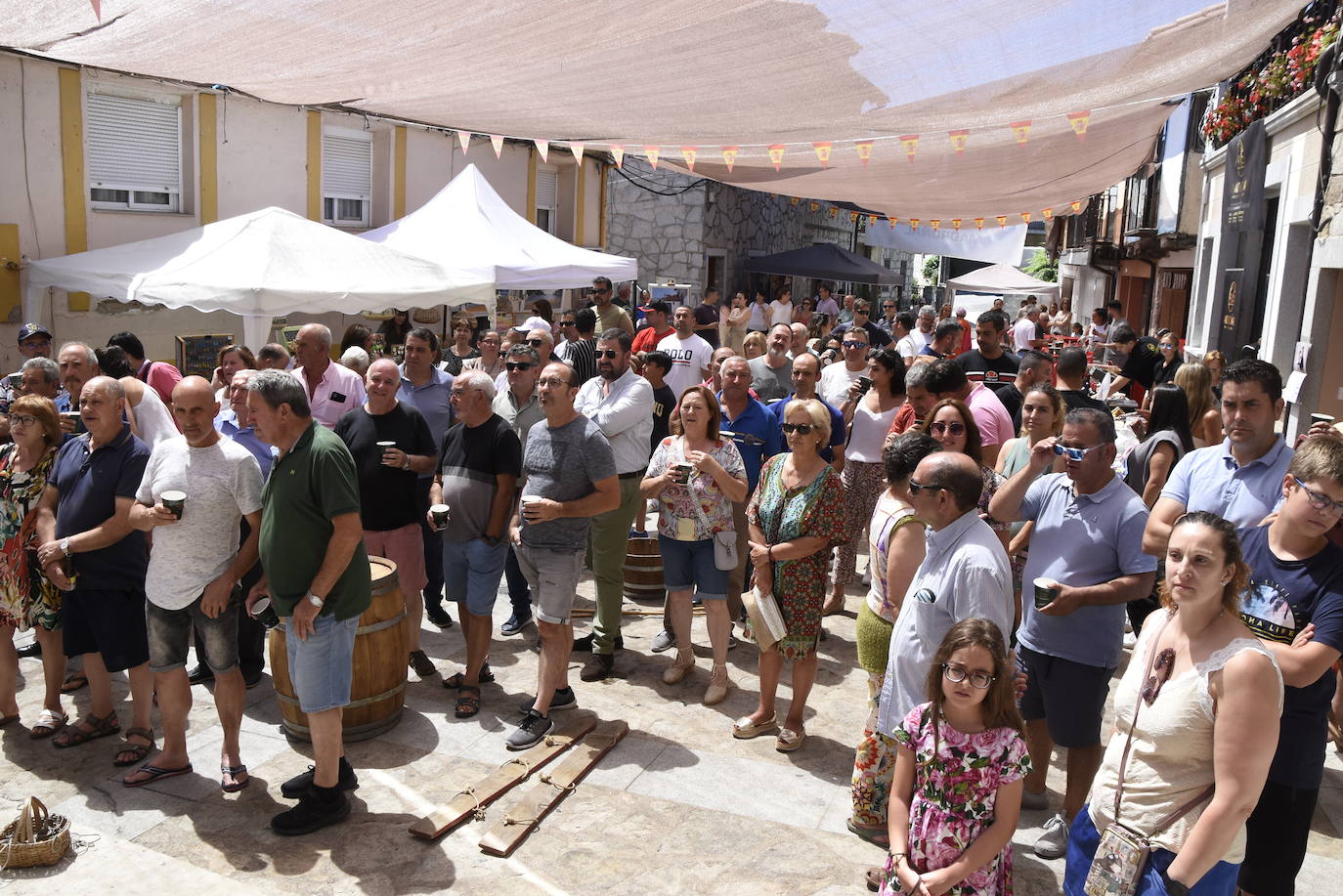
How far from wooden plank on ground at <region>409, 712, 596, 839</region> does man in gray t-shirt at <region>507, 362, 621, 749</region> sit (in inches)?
4.7

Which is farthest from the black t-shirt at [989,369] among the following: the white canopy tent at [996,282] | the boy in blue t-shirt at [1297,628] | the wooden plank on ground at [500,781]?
the white canopy tent at [996,282]

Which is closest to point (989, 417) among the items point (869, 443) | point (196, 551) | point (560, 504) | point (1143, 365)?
point (869, 443)

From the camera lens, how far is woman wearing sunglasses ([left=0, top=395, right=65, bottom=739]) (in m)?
4.73

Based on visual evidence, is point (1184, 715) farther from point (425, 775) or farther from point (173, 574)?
point (173, 574)

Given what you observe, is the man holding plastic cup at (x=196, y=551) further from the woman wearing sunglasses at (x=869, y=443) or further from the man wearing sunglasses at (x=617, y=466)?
the woman wearing sunglasses at (x=869, y=443)

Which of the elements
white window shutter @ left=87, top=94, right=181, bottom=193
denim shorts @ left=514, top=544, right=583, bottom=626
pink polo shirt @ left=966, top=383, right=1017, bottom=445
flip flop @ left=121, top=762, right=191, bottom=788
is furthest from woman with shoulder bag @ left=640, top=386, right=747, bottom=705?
white window shutter @ left=87, top=94, right=181, bottom=193

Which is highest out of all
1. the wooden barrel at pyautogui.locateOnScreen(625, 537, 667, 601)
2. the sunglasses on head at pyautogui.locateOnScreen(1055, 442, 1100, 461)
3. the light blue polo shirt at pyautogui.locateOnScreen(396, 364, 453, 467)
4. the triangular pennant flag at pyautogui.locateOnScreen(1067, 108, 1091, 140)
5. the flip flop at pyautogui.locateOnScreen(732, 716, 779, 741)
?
the triangular pennant flag at pyautogui.locateOnScreen(1067, 108, 1091, 140)

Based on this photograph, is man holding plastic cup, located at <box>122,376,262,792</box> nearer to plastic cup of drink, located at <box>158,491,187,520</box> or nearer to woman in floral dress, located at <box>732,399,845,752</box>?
plastic cup of drink, located at <box>158,491,187,520</box>

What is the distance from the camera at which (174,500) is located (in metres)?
3.99

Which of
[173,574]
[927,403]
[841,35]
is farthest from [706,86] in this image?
[173,574]

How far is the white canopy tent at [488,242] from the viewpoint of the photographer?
1171 centimetres

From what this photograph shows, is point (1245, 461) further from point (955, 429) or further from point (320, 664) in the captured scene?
point (320, 664)

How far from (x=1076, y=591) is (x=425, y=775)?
2.96m

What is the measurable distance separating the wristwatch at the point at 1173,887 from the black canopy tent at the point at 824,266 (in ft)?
65.9
